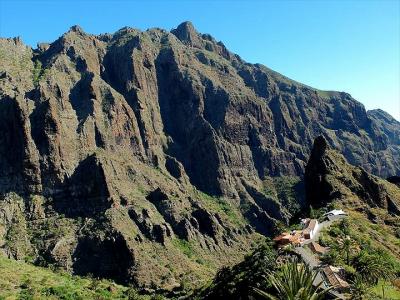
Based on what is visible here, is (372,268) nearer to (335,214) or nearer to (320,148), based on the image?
(335,214)

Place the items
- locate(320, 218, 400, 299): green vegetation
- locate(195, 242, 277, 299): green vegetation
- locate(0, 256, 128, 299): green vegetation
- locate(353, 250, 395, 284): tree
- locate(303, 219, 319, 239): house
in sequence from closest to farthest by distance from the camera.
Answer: locate(320, 218, 400, 299): green vegetation, locate(353, 250, 395, 284): tree, locate(195, 242, 277, 299): green vegetation, locate(303, 219, 319, 239): house, locate(0, 256, 128, 299): green vegetation

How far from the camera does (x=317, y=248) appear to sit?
93.4 meters

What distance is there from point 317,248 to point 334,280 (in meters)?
18.0

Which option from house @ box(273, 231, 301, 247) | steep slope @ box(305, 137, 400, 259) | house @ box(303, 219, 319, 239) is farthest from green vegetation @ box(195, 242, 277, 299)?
steep slope @ box(305, 137, 400, 259)

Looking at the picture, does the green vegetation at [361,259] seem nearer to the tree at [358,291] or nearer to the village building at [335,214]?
the tree at [358,291]

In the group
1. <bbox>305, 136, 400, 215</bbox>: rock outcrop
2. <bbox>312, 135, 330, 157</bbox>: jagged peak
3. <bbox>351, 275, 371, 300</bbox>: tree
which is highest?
<bbox>312, 135, 330, 157</bbox>: jagged peak

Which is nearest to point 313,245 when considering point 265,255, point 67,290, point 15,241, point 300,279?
point 265,255

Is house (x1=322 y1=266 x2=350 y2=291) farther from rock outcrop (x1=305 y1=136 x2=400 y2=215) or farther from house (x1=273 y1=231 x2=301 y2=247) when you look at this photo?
rock outcrop (x1=305 y1=136 x2=400 y2=215)

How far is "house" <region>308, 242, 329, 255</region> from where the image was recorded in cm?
9211

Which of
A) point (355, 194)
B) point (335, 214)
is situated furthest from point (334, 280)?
point (355, 194)

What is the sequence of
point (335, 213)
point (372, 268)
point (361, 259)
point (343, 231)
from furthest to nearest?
point (335, 213) < point (343, 231) < point (361, 259) < point (372, 268)

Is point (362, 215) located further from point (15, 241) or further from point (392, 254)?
point (15, 241)

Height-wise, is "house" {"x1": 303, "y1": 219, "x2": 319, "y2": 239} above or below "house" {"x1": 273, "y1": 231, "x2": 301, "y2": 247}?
above

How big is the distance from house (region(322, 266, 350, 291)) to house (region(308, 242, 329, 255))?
1233 cm
